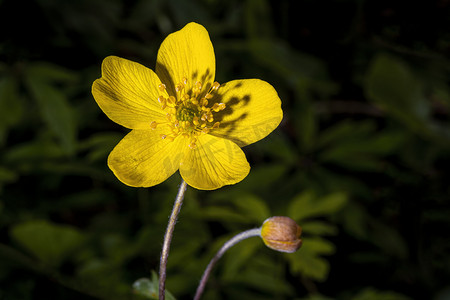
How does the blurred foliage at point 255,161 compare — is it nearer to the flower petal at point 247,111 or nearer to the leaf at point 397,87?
the leaf at point 397,87

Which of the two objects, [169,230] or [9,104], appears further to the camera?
[9,104]

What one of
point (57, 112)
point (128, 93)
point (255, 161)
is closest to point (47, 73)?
point (57, 112)

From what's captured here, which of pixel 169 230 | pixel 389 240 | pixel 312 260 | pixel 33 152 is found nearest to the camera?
pixel 169 230

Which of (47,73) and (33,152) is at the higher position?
(47,73)

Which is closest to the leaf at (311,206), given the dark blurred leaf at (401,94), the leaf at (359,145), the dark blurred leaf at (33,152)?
the leaf at (359,145)

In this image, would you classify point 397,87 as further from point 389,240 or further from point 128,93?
point 128,93

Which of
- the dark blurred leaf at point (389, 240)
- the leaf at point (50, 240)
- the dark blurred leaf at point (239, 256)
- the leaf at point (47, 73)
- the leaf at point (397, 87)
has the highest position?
the leaf at point (47, 73)

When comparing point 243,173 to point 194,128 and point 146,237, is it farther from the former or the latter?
point 146,237
